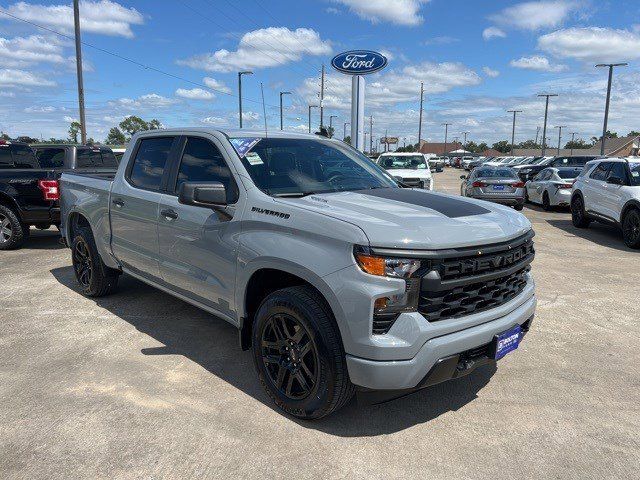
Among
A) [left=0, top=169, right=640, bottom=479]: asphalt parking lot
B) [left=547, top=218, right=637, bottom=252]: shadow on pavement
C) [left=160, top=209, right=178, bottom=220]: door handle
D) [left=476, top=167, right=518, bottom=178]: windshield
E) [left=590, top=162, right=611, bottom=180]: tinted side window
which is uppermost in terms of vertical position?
[left=590, top=162, right=611, bottom=180]: tinted side window

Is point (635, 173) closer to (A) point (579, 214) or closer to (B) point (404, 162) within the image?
(A) point (579, 214)

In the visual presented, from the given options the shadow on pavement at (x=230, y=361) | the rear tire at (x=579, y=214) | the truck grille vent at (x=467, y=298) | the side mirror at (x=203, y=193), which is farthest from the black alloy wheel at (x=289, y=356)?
the rear tire at (x=579, y=214)

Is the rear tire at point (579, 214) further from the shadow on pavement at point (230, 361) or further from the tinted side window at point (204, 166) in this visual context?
the tinted side window at point (204, 166)

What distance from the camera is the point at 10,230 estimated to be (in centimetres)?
886

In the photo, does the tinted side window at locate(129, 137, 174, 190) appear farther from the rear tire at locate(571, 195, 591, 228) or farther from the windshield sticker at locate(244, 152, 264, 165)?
the rear tire at locate(571, 195, 591, 228)

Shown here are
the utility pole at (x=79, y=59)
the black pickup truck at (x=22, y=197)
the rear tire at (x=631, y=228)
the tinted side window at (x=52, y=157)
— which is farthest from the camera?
the utility pole at (x=79, y=59)

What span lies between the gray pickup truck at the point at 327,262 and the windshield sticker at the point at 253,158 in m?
0.01

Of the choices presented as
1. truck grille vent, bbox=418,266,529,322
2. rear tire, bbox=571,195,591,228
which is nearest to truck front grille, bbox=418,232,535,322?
truck grille vent, bbox=418,266,529,322

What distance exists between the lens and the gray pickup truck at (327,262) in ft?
9.11

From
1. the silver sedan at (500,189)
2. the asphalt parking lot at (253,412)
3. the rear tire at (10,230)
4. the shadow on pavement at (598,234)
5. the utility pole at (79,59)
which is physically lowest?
the asphalt parking lot at (253,412)

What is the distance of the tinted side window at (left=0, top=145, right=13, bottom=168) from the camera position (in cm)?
934

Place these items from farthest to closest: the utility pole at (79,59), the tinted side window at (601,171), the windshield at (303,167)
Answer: the utility pole at (79,59), the tinted side window at (601,171), the windshield at (303,167)

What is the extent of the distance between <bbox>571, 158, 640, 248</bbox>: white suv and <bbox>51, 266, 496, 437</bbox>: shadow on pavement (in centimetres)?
726

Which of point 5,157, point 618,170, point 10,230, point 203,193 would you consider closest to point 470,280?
point 203,193
